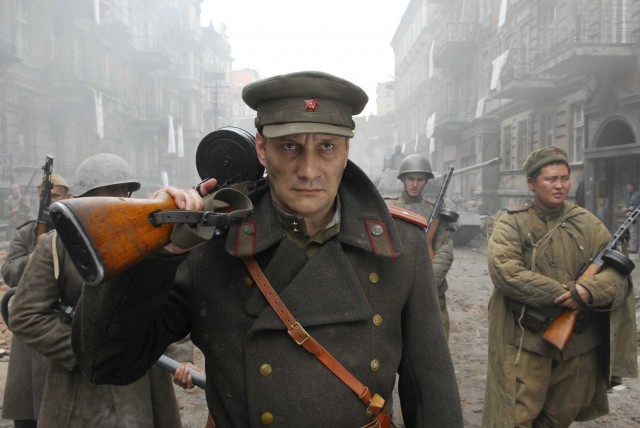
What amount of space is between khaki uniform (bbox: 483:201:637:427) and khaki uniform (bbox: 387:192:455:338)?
790 millimetres

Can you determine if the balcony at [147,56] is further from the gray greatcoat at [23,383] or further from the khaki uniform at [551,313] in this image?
the khaki uniform at [551,313]

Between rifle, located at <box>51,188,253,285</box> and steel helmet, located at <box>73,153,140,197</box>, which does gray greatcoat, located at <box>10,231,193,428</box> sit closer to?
steel helmet, located at <box>73,153,140,197</box>

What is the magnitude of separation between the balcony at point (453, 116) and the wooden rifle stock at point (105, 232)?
86.9 ft

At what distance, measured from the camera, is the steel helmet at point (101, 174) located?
112 inches

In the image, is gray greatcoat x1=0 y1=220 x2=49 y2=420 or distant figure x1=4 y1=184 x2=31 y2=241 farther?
distant figure x1=4 y1=184 x2=31 y2=241

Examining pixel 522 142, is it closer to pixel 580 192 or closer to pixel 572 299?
pixel 580 192

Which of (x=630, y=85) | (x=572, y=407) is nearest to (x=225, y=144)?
(x=572, y=407)

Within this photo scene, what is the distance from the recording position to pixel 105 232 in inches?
41.7

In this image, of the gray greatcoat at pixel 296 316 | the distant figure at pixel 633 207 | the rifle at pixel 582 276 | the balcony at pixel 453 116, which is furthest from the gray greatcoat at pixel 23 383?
the balcony at pixel 453 116

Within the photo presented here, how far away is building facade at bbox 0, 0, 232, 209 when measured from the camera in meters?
19.5

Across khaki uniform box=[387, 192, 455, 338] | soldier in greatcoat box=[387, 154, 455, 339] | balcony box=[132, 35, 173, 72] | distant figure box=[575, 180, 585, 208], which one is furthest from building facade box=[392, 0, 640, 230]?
balcony box=[132, 35, 173, 72]

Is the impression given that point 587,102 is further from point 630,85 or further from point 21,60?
point 21,60

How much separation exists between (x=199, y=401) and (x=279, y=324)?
3.54 metres

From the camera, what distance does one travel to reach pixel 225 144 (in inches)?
66.6
